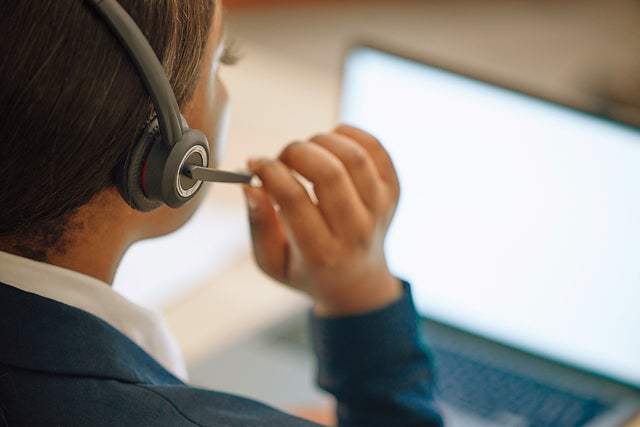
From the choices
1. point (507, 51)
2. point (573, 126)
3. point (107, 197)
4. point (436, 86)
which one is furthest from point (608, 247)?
point (507, 51)

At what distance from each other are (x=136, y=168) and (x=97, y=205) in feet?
0.14

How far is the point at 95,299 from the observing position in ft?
1.76

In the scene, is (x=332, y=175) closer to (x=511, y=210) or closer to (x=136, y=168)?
(x=136, y=168)

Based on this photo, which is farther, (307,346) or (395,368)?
(307,346)

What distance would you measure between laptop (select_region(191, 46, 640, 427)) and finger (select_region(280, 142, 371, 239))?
1.05 feet

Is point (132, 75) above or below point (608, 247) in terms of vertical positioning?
above

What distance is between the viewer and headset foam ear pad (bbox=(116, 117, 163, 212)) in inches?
19.2

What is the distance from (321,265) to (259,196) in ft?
0.27

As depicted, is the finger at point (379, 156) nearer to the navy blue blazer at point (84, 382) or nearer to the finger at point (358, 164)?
the finger at point (358, 164)

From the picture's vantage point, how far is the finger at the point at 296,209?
68cm

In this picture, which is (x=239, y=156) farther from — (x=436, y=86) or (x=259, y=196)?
(x=259, y=196)

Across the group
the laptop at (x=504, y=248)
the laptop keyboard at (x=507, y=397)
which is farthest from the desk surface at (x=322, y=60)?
the laptop keyboard at (x=507, y=397)

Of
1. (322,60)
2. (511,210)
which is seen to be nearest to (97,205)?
(511,210)

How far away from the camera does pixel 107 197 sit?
52 centimetres
